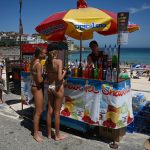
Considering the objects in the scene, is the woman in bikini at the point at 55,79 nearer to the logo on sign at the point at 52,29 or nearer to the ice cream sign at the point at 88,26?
the ice cream sign at the point at 88,26

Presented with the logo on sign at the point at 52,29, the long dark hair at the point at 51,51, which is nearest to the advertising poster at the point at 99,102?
the long dark hair at the point at 51,51

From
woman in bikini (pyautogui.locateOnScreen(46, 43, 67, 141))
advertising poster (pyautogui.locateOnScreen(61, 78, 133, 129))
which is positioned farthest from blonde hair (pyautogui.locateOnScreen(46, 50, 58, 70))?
advertising poster (pyautogui.locateOnScreen(61, 78, 133, 129))

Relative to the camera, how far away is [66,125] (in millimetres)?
5379

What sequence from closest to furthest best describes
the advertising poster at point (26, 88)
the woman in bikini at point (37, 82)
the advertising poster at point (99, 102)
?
the advertising poster at point (99, 102) → the woman in bikini at point (37, 82) → the advertising poster at point (26, 88)

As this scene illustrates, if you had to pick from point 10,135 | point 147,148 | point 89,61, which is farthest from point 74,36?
point 147,148

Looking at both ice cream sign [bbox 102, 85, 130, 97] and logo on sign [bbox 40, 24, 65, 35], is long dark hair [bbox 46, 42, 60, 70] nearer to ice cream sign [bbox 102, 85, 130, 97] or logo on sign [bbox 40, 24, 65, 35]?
logo on sign [bbox 40, 24, 65, 35]

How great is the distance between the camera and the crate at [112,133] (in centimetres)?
482

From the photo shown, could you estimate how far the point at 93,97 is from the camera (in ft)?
15.6

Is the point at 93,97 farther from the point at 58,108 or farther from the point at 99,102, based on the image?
the point at 58,108

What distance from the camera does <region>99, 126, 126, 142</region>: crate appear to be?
4.82 metres

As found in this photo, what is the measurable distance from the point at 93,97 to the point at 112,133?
32.4 inches

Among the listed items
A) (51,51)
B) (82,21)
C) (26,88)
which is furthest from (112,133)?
(26,88)

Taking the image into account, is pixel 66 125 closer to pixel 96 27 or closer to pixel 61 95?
pixel 61 95

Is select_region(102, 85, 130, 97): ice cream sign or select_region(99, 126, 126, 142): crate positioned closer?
select_region(102, 85, 130, 97): ice cream sign
